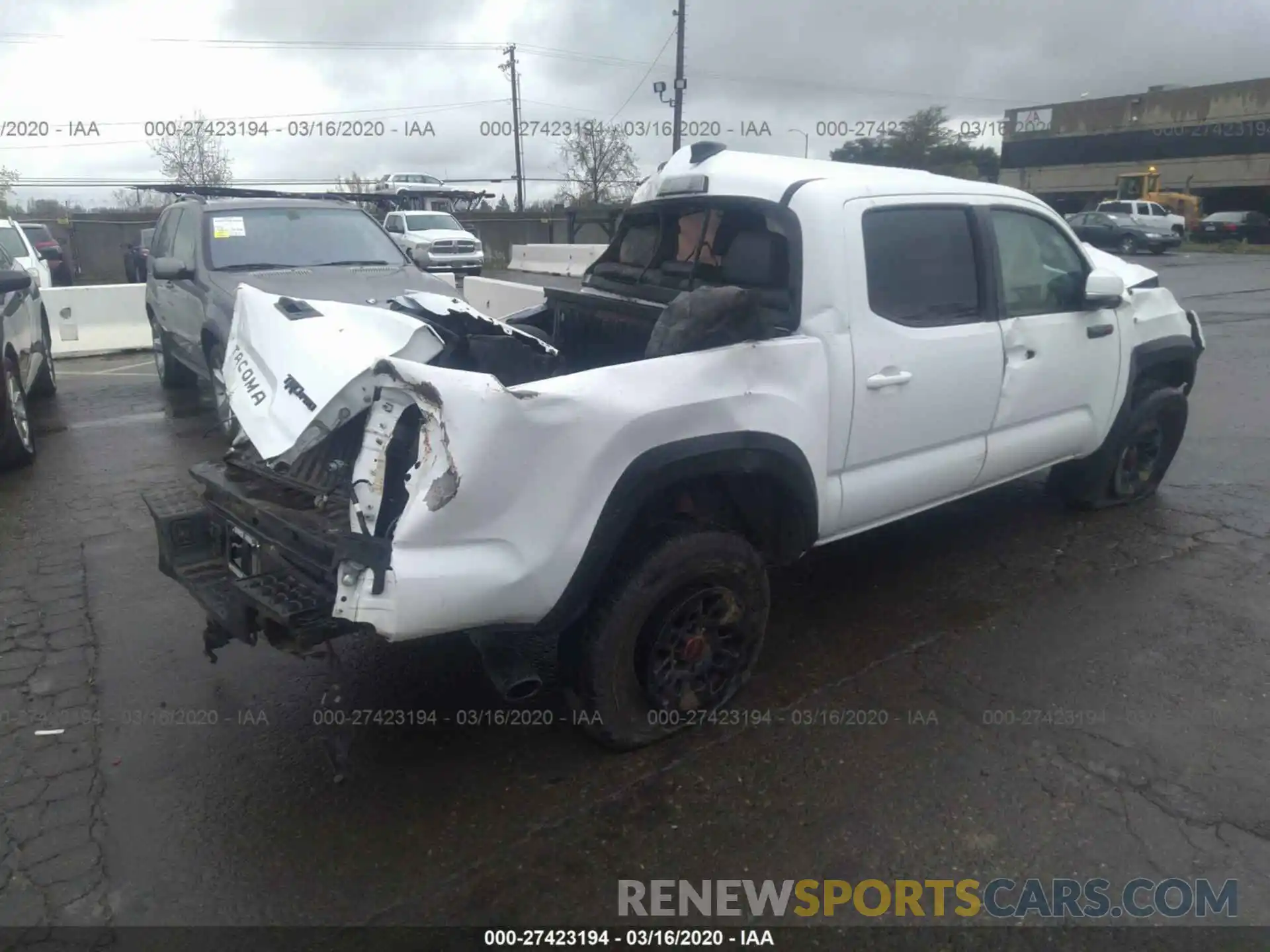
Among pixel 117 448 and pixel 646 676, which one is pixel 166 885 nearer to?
pixel 646 676

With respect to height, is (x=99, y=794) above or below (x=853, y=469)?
below

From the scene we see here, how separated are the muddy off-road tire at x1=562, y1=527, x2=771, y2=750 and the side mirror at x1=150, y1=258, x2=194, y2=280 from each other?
5463 mm

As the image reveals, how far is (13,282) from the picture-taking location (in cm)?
600

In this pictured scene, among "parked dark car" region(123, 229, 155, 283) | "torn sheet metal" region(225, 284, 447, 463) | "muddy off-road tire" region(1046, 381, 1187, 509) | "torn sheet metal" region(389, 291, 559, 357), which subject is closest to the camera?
"torn sheet metal" region(225, 284, 447, 463)

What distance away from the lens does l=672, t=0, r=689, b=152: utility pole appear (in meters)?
27.4

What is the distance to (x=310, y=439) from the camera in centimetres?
281

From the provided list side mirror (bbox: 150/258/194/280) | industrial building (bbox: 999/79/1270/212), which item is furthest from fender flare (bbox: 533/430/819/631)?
industrial building (bbox: 999/79/1270/212)

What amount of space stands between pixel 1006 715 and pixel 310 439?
8.68ft

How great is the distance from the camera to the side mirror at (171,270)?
6918mm

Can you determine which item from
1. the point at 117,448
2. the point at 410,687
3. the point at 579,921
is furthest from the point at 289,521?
the point at 117,448

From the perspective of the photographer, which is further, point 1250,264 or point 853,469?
point 1250,264

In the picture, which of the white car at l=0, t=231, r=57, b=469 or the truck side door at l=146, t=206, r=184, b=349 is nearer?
the white car at l=0, t=231, r=57, b=469

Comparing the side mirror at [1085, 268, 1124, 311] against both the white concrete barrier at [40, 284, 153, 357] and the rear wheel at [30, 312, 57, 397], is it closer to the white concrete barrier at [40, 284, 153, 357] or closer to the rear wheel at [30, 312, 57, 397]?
the rear wheel at [30, 312, 57, 397]
